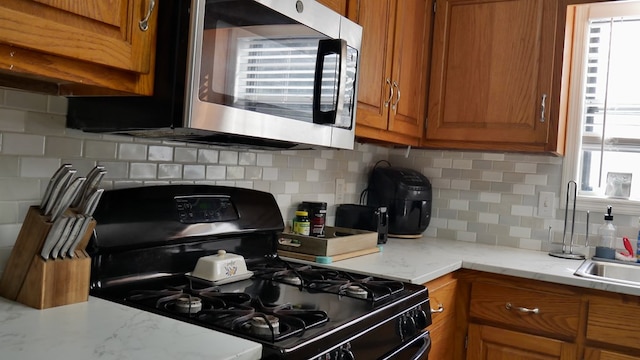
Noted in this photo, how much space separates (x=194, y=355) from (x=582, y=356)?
1563 millimetres

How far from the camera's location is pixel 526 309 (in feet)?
6.63

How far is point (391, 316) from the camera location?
1.43m

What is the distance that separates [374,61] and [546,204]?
1.17 meters

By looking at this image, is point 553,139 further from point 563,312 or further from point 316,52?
point 316,52

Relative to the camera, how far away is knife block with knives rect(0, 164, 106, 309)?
43.8 inches

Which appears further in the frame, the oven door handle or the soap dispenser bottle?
the soap dispenser bottle

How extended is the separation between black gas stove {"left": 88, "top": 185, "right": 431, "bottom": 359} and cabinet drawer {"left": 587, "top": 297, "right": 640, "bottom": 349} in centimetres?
69

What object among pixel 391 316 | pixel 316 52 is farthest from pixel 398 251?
pixel 316 52

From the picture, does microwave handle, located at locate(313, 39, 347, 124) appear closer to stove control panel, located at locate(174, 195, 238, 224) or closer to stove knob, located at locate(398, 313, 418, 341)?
stove control panel, located at locate(174, 195, 238, 224)

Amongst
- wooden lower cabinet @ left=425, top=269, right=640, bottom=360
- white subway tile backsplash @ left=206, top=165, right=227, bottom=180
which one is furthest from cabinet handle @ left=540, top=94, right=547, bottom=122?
white subway tile backsplash @ left=206, top=165, right=227, bottom=180

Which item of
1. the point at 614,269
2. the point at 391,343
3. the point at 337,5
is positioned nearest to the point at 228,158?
the point at 337,5

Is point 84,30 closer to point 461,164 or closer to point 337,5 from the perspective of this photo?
point 337,5

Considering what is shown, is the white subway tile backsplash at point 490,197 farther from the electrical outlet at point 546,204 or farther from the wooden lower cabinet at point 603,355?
the wooden lower cabinet at point 603,355

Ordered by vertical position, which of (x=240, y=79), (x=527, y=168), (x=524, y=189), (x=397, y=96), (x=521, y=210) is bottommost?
(x=521, y=210)
